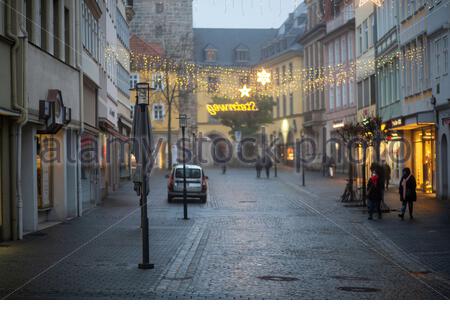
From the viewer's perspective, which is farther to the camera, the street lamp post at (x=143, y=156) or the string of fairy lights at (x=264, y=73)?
the string of fairy lights at (x=264, y=73)

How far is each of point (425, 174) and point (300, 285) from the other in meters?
28.4

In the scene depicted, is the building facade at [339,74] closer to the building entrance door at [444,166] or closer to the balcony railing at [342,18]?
the balcony railing at [342,18]

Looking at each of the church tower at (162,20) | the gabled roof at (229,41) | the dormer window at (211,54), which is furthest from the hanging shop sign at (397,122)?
the dormer window at (211,54)

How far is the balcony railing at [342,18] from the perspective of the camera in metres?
63.4

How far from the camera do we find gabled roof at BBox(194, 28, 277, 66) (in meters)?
113

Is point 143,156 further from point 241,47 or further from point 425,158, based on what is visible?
point 241,47

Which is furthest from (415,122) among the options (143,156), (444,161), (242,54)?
(242,54)

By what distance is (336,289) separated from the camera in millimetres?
12820

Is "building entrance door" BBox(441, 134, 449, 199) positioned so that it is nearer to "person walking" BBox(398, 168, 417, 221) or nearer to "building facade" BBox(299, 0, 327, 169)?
"person walking" BBox(398, 168, 417, 221)

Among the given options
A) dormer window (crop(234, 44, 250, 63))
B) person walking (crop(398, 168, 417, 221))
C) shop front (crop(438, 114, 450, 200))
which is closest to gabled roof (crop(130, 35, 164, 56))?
dormer window (crop(234, 44, 250, 63))

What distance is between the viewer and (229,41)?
114625 millimetres

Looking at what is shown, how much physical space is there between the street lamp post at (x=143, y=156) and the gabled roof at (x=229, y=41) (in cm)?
9675

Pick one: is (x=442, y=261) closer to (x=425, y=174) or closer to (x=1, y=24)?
(x=1, y=24)

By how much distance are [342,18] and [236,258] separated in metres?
52.2
